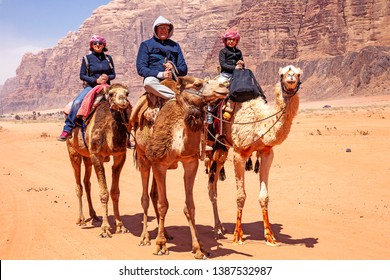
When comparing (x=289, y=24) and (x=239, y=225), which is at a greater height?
(x=289, y=24)

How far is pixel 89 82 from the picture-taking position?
10.3 m

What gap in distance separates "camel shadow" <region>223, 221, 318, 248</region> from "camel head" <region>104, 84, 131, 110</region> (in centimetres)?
338

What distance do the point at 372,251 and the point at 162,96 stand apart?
14.4ft

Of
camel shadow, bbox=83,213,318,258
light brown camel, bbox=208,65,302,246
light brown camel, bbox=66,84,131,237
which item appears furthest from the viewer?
light brown camel, bbox=66,84,131,237

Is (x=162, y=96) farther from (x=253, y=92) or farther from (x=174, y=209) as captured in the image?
(x=174, y=209)

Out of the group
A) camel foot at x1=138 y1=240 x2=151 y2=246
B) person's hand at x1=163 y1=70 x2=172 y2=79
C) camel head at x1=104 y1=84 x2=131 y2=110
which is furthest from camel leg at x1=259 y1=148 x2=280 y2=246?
camel head at x1=104 y1=84 x2=131 y2=110

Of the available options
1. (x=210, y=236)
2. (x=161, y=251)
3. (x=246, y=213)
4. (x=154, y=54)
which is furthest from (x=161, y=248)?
(x=246, y=213)

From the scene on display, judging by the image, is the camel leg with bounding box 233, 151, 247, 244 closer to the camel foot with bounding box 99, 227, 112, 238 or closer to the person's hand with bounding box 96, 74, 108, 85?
the camel foot with bounding box 99, 227, 112, 238

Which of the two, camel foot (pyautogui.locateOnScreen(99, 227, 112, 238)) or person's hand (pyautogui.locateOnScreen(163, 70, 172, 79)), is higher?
person's hand (pyautogui.locateOnScreen(163, 70, 172, 79))

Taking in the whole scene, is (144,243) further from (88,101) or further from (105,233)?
(88,101)

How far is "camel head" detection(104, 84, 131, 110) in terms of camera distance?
29.0 feet

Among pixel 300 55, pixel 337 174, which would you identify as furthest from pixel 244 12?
pixel 337 174

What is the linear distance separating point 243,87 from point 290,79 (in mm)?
1236

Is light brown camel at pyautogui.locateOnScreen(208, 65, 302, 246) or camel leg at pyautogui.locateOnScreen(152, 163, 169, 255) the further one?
light brown camel at pyautogui.locateOnScreen(208, 65, 302, 246)
